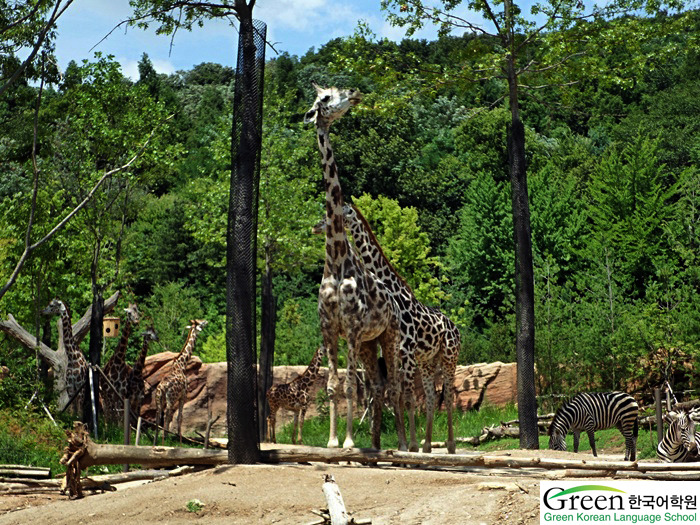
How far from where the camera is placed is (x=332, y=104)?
38.9ft

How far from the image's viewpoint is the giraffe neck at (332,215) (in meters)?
11.8

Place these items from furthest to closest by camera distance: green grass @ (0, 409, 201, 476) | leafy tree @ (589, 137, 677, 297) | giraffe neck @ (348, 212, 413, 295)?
1. leafy tree @ (589, 137, 677, 297)
2. green grass @ (0, 409, 201, 476)
3. giraffe neck @ (348, 212, 413, 295)

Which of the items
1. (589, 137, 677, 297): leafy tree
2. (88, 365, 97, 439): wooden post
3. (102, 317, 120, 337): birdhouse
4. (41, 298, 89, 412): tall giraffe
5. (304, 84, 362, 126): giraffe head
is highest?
(589, 137, 677, 297): leafy tree

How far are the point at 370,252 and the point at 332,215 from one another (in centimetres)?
130

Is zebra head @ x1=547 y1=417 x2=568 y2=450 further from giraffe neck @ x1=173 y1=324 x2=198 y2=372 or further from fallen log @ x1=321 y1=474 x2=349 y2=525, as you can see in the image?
fallen log @ x1=321 y1=474 x2=349 y2=525

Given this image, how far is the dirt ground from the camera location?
8.55m

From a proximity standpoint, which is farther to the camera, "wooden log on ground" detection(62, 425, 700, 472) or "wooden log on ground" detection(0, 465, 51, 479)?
"wooden log on ground" detection(0, 465, 51, 479)

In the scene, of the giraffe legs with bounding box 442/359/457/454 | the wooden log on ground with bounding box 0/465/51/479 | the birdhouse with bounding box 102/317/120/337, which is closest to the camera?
the wooden log on ground with bounding box 0/465/51/479

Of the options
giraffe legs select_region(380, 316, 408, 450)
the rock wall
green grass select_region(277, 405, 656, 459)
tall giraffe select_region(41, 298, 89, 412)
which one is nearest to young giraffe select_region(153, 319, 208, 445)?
tall giraffe select_region(41, 298, 89, 412)

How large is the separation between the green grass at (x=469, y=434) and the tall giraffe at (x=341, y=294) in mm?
5941

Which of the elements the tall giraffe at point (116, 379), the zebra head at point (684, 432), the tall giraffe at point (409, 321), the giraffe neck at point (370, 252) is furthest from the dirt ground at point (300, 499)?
the tall giraffe at point (116, 379)

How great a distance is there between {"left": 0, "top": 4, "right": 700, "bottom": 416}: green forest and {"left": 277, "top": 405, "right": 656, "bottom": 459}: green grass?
1.59 meters

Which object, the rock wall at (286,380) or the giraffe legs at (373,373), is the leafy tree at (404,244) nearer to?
the rock wall at (286,380)

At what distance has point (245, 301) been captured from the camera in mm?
11227
